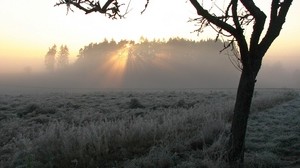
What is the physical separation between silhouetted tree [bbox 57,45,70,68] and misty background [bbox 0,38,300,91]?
8611 millimetres

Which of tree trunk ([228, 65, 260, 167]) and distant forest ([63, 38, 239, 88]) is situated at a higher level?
distant forest ([63, 38, 239, 88])

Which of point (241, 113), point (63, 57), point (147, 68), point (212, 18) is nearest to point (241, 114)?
point (241, 113)

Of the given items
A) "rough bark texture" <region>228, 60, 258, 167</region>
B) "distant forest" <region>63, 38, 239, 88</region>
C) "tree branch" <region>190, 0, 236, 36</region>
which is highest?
"distant forest" <region>63, 38, 239, 88</region>

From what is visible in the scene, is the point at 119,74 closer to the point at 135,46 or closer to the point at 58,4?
the point at 135,46

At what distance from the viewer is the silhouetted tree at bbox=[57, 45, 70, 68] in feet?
452

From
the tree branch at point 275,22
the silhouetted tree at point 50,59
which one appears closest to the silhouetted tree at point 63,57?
the silhouetted tree at point 50,59

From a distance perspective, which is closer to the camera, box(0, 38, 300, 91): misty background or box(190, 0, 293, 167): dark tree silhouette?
box(190, 0, 293, 167): dark tree silhouette

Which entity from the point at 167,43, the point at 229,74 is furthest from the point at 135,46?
the point at 229,74

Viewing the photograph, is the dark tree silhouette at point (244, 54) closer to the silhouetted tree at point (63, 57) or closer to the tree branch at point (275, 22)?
the tree branch at point (275, 22)

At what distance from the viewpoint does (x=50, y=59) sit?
457 feet

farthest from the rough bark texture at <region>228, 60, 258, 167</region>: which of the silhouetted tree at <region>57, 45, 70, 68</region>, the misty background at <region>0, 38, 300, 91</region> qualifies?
the silhouetted tree at <region>57, 45, 70, 68</region>

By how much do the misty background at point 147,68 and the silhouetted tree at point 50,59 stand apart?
878 centimetres

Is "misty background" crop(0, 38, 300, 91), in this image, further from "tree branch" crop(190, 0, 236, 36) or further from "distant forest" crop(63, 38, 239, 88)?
"tree branch" crop(190, 0, 236, 36)

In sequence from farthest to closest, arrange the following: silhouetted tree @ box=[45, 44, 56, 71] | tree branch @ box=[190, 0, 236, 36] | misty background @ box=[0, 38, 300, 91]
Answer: silhouetted tree @ box=[45, 44, 56, 71] → misty background @ box=[0, 38, 300, 91] → tree branch @ box=[190, 0, 236, 36]
